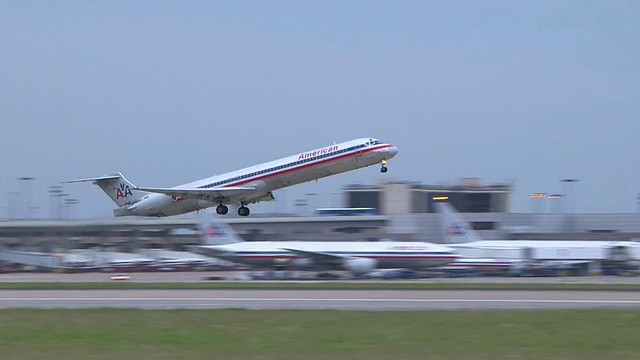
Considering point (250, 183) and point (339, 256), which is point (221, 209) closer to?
point (250, 183)

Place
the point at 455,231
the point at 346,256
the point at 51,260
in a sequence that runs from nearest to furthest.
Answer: the point at 346,256
the point at 51,260
the point at 455,231

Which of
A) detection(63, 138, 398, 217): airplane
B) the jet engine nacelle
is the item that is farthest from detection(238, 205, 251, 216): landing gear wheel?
the jet engine nacelle

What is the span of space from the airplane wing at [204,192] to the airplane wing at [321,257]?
18.0 feet

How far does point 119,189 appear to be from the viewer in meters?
64.6

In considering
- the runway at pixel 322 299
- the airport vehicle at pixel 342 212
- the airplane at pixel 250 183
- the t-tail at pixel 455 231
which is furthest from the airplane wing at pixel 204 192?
the airport vehicle at pixel 342 212

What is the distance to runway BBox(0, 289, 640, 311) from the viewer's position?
3042 centimetres

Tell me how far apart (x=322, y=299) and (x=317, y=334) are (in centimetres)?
1064

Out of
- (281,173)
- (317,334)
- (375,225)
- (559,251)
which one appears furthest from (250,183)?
(375,225)

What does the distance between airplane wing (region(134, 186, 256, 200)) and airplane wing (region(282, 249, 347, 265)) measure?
5.48m

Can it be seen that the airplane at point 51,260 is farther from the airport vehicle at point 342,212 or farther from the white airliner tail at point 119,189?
the airport vehicle at point 342,212

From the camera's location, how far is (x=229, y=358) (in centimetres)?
1877

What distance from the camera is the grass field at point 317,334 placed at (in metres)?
19.5

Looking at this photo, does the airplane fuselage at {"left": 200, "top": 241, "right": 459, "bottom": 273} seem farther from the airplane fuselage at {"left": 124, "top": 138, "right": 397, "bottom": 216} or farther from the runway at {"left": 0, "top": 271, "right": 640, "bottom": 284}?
the airplane fuselage at {"left": 124, "top": 138, "right": 397, "bottom": 216}

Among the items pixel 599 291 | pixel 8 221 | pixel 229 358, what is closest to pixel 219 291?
pixel 599 291
